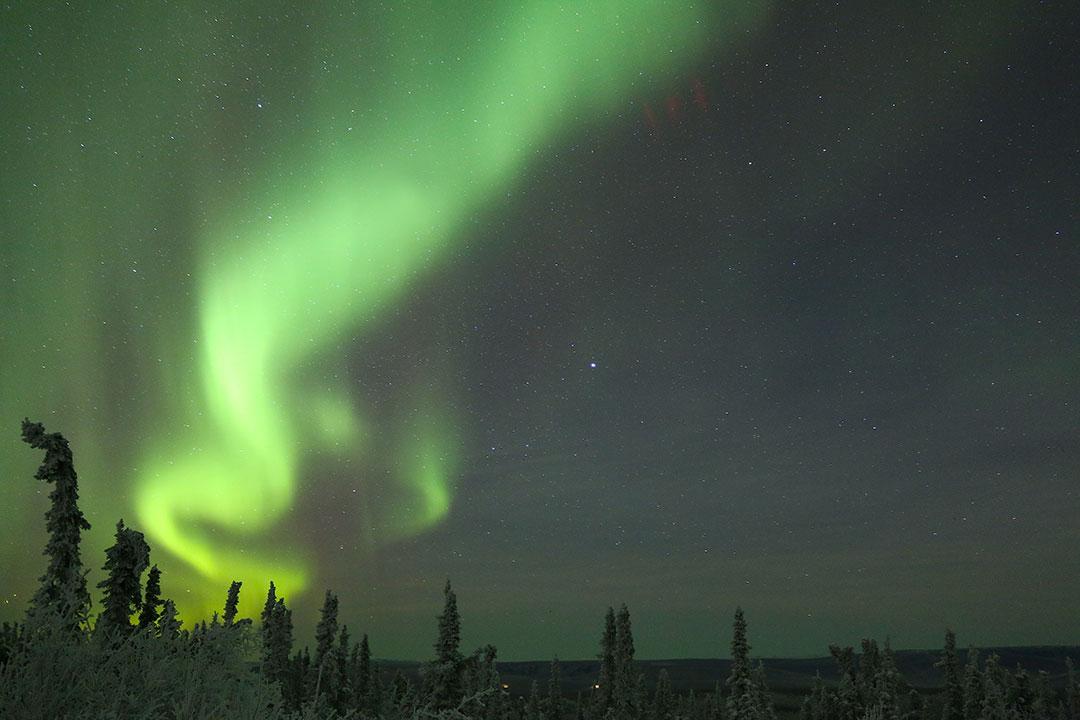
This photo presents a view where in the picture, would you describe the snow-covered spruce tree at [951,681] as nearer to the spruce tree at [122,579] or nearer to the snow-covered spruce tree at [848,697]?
the snow-covered spruce tree at [848,697]

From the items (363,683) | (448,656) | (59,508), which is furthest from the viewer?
(363,683)

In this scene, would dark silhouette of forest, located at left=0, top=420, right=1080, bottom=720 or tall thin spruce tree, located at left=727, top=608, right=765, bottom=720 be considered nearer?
dark silhouette of forest, located at left=0, top=420, right=1080, bottom=720

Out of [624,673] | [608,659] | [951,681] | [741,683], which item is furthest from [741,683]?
[951,681]

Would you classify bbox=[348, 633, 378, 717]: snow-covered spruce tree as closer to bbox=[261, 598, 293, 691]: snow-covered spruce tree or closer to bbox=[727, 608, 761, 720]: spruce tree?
bbox=[261, 598, 293, 691]: snow-covered spruce tree

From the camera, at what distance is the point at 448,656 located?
147 feet

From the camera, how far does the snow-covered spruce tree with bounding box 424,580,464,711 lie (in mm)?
44312

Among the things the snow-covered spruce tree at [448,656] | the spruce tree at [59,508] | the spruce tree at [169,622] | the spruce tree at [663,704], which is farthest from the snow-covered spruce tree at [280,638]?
the spruce tree at [169,622]

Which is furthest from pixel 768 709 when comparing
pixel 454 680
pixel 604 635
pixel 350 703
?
pixel 454 680

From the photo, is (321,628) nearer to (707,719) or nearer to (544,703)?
(544,703)

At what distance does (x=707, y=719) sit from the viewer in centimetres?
12119

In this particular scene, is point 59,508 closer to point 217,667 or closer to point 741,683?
point 217,667

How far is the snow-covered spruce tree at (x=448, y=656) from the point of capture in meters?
44.3

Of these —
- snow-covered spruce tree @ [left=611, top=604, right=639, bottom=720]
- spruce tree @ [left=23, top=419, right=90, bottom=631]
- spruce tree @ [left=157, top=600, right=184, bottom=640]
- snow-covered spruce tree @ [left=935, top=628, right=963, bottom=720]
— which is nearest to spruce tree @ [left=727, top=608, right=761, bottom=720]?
snow-covered spruce tree @ [left=611, top=604, right=639, bottom=720]

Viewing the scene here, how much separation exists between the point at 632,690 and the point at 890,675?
28834 millimetres
